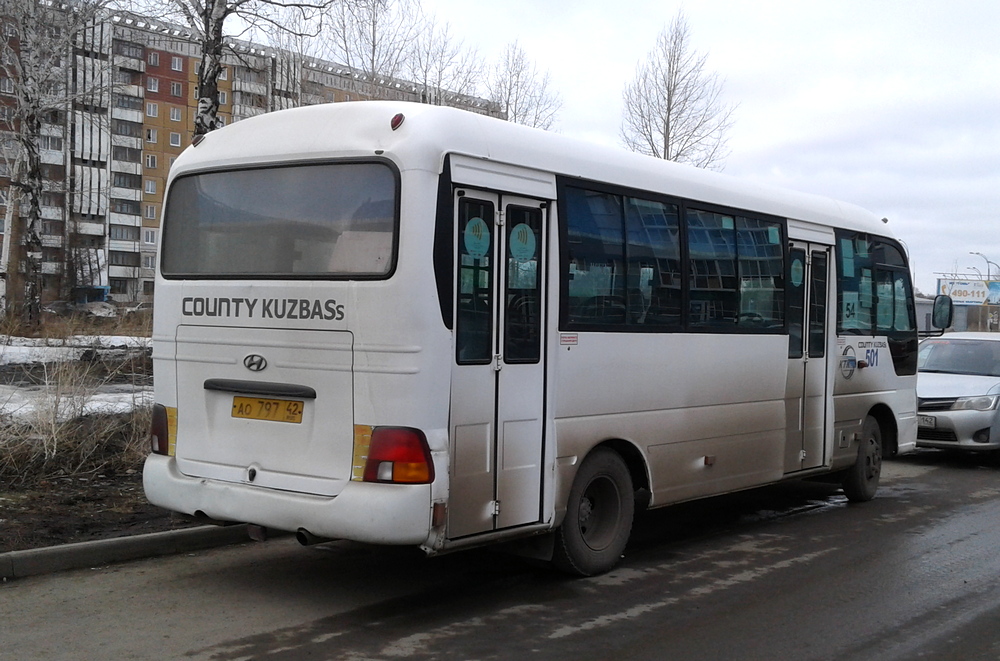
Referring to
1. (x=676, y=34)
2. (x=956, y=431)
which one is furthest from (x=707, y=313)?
(x=676, y=34)

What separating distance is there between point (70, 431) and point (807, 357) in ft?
22.6

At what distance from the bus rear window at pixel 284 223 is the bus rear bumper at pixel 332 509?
126 centimetres

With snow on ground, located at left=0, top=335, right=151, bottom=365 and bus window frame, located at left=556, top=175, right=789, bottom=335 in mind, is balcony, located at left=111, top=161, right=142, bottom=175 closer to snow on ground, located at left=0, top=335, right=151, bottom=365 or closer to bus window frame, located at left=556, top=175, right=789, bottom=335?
snow on ground, located at left=0, top=335, right=151, bottom=365

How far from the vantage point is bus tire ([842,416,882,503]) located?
10.9m

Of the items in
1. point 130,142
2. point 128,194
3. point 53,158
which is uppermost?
point 130,142

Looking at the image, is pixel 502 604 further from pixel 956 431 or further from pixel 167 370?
pixel 956 431

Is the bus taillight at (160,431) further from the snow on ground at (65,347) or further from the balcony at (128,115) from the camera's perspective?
the balcony at (128,115)

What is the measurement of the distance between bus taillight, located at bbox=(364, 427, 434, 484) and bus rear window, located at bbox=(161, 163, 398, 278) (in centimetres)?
91

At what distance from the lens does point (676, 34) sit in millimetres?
34031

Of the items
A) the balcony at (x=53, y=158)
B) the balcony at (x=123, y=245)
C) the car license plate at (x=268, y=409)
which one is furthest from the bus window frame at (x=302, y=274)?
the balcony at (x=123, y=245)

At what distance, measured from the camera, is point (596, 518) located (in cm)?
752

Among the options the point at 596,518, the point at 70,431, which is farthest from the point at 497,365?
the point at 70,431

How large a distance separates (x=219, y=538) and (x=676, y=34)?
96.5 ft

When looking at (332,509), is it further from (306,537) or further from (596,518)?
(596,518)
